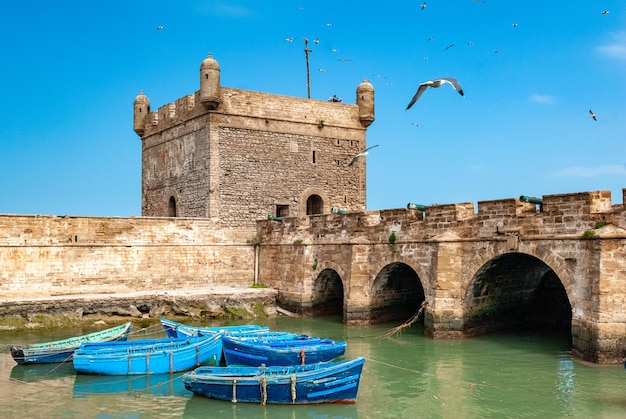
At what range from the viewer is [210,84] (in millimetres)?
25953

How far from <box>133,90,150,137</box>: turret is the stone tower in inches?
6.0

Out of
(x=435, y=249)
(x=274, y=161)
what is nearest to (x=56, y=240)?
(x=274, y=161)

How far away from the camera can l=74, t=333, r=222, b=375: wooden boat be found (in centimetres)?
1449

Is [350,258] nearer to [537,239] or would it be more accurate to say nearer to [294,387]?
[537,239]

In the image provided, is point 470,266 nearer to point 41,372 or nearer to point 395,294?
point 395,294

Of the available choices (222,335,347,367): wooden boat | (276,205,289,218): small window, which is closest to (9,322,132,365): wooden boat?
(222,335,347,367): wooden boat

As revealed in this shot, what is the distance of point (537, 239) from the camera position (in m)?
16.2

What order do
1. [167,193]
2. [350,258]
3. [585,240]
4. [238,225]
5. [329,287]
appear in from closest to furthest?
1. [585,240]
2. [350,258]
3. [329,287]
4. [238,225]
5. [167,193]

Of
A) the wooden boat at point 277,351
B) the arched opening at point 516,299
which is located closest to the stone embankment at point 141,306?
the wooden boat at point 277,351

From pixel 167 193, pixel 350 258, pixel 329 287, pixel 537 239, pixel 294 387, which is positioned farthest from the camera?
pixel 167 193

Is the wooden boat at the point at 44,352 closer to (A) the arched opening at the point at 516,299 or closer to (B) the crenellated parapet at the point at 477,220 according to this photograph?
(B) the crenellated parapet at the point at 477,220

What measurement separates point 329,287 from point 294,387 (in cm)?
1215

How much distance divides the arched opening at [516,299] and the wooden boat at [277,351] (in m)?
5.39

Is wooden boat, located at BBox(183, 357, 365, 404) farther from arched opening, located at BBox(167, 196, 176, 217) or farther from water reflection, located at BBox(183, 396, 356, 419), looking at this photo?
arched opening, located at BBox(167, 196, 176, 217)
